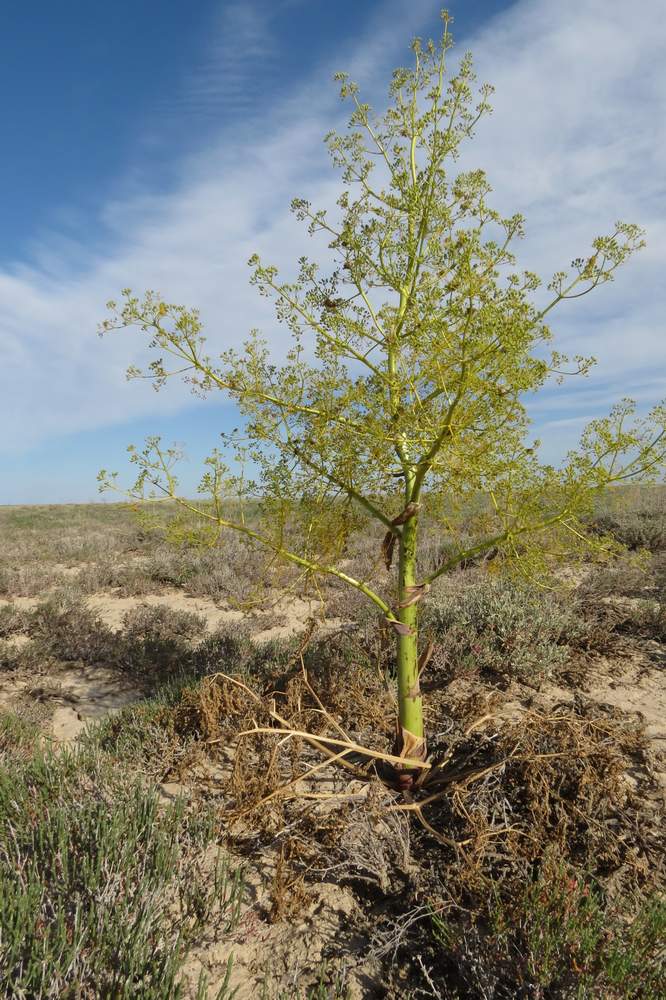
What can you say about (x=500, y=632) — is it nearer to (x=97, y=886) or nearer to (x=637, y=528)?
(x=97, y=886)

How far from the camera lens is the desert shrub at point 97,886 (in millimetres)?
2018

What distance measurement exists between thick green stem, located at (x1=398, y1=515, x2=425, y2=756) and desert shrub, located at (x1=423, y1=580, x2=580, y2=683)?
1.80 m

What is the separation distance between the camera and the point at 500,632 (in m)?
5.74

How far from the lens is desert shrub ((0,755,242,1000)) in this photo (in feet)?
6.62

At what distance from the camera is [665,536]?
9492 millimetres

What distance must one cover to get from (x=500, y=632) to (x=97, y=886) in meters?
4.46

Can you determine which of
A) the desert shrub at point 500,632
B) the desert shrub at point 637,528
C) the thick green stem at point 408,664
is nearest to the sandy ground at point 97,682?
the thick green stem at point 408,664

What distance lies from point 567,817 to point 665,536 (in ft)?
26.5

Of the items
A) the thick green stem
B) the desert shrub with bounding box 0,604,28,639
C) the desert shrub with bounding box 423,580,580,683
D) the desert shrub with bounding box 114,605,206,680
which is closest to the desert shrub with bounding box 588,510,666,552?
the desert shrub with bounding box 423,580,580,683

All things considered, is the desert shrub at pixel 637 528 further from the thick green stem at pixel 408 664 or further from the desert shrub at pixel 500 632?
the thick green stem at pixel 408 664

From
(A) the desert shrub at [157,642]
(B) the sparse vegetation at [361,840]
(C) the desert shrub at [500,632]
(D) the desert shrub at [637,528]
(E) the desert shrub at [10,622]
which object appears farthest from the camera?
(D) the desert shrub at [637,528]

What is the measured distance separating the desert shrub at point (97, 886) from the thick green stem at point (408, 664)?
1.30 m

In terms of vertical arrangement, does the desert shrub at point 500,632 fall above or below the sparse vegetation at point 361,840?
above

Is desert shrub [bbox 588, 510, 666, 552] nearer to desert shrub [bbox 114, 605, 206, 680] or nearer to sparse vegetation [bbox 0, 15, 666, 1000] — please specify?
sparse vegetation [bbox 0, 15, 666, 1000]
